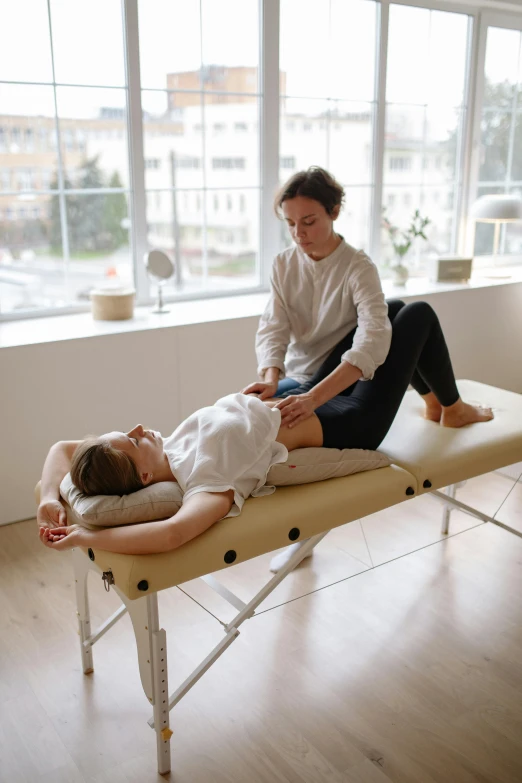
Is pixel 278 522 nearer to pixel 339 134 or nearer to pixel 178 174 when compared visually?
pixel 178 174

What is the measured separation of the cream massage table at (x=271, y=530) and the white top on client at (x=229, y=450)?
6 centimetres

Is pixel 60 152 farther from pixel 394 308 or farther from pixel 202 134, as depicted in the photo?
pixel 394 308

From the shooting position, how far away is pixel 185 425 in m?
1.87

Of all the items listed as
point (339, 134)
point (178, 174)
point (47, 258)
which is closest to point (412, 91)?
point (339, 134)

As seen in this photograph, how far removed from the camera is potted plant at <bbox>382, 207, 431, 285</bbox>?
4.01 meters

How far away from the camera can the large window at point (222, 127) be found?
2.97 metres

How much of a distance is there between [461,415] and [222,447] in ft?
2.86

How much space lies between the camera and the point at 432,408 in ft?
7.80

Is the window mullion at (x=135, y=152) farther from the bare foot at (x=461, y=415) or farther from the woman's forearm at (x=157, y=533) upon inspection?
the woman's forearm at (x=157, y=533)

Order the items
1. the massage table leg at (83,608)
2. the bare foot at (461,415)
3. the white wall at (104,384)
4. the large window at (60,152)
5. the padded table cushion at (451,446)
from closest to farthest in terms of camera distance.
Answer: the massage table leg at (83,608), the padded table cushion at (451,446), the bare foot at (461,415), the white wall at (104,384), the large window at (60,152)

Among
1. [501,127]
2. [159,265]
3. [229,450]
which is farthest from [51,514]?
[501,127]

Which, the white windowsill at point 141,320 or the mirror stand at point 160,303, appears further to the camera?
the mirror stand at point 160,303

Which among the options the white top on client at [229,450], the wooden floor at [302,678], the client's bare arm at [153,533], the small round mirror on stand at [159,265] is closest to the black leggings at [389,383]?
the white top on client at [229,450]

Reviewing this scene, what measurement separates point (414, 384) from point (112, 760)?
4.52 feet
